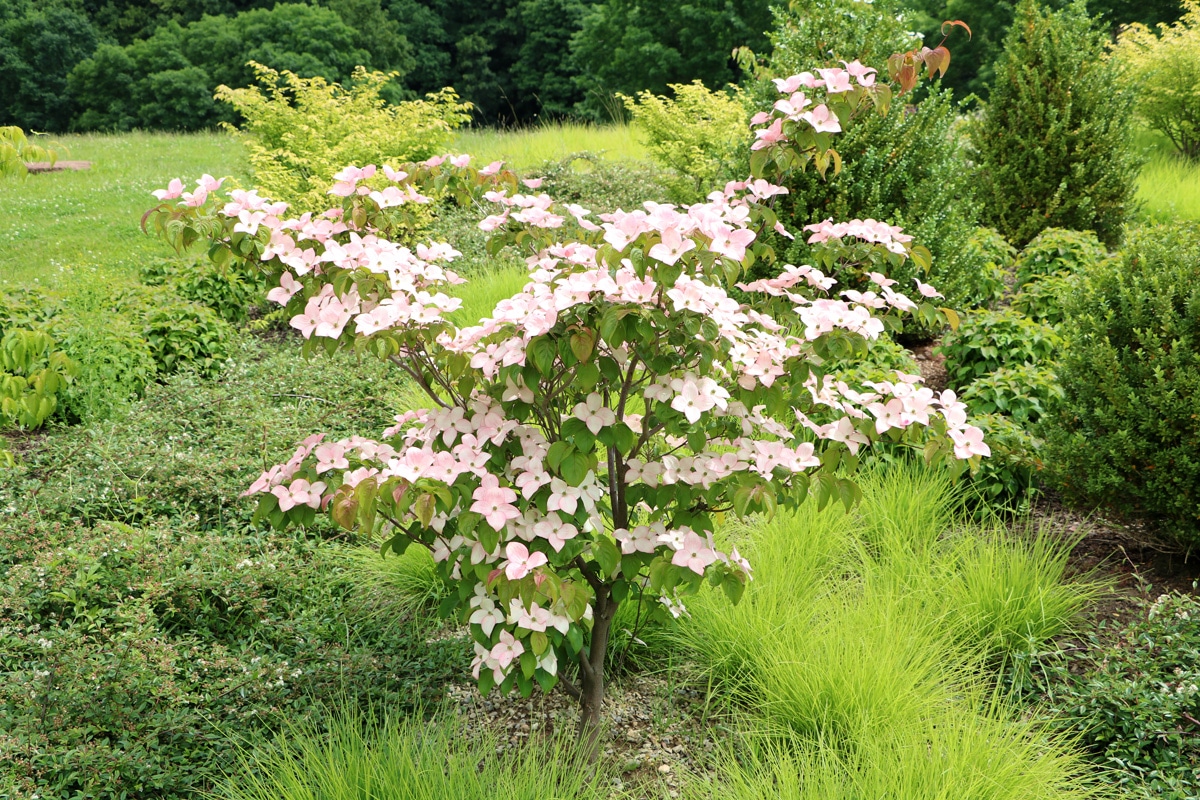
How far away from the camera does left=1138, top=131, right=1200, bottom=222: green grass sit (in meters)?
6.77

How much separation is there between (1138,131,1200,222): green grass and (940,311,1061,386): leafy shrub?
3.01m

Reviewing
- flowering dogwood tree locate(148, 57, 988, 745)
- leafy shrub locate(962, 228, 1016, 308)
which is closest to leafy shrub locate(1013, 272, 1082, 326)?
leafy shrub locate(962, 228, 1016, 308)

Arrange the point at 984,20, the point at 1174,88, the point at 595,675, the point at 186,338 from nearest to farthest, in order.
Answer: the point at 595,675 → the point at 186,338 → the point at 1174,88 → the point at 984,20

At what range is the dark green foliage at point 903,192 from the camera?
443cm

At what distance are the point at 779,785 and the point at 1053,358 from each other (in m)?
2.84

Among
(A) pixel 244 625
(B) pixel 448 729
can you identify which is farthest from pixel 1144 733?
(A) pixel 244 625

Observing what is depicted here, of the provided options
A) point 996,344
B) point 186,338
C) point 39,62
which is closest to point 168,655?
point 186,338

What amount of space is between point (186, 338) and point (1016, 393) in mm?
4445

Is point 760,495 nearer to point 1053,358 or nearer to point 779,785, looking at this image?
point 779,785

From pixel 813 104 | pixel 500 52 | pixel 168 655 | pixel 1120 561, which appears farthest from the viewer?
pixel 500 52

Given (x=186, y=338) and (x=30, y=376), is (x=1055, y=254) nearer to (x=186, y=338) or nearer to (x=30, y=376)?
(x=186, y=338)

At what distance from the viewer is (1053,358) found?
13.2 feet

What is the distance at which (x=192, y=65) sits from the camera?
25.0 meters

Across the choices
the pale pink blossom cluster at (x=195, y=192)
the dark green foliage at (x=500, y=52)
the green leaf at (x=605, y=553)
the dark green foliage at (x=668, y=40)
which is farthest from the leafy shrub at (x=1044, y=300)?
the dark green foliage at (x=500, y=52)
